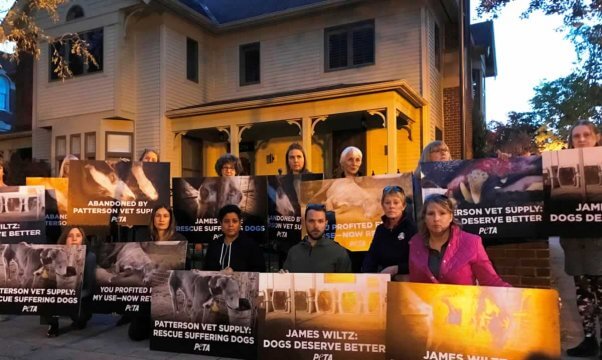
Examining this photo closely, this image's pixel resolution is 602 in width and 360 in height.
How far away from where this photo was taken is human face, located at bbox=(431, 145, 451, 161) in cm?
491

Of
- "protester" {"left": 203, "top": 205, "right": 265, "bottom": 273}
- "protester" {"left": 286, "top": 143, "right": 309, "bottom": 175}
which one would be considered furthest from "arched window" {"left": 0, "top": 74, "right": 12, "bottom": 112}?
"protester" {"left": 203, "top": 205, "right": 265, "bottom": 273}

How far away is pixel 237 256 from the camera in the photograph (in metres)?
5.02

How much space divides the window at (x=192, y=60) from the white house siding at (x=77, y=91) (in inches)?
90.1

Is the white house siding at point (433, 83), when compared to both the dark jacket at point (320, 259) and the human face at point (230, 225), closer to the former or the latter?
the human face at point (230, 225)

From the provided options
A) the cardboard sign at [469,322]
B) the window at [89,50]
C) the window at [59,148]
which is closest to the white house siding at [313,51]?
the window at [89,50]

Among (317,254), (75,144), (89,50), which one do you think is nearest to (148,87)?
(89,50)

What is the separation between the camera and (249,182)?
20.0 feet

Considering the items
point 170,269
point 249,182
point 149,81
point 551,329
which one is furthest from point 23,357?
point 149,81

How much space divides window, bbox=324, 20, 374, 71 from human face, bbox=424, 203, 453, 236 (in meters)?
11.2

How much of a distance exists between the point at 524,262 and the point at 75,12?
15.1 metres

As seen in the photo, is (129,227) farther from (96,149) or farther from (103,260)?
(96,149)

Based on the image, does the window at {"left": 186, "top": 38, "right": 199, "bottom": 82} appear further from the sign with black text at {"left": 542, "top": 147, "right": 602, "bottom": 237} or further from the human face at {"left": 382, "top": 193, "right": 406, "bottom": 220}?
the sign with black text at {"left": 542, "top": 147, "right": 602, "bottom": 237}

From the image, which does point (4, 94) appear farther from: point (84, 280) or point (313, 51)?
point (84, 280)

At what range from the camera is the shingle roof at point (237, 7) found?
1594 cm
